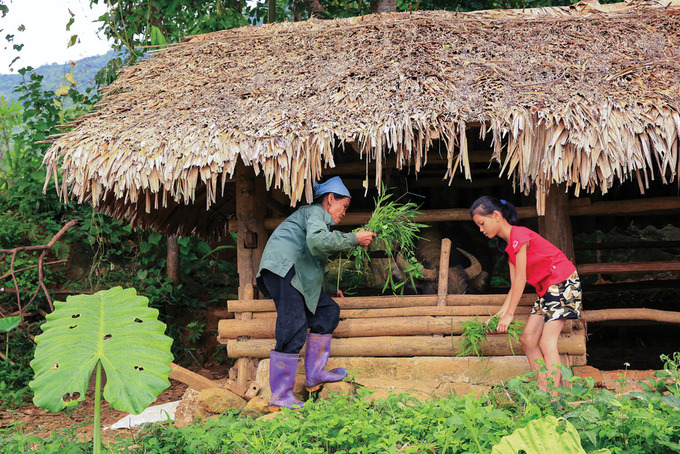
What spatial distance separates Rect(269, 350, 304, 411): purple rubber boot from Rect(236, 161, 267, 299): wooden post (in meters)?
1.07

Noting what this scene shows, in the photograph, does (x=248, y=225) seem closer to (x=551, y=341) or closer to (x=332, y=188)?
(x=332, y=188)

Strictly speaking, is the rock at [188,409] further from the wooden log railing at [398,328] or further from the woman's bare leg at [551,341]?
the woman's bare leg at [551,341]

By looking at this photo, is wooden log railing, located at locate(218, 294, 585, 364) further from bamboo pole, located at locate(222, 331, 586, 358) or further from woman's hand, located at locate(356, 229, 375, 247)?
woman's hand, located at locate(356, 229, 375, 247)

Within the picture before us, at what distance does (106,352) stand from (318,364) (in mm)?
1590

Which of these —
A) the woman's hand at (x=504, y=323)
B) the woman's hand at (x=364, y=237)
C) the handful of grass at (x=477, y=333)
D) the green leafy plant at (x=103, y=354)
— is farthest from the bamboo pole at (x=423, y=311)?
the green leafy plant at (x=103, y=354)

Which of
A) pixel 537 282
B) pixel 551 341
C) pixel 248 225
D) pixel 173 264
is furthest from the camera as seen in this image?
pixel 173 264

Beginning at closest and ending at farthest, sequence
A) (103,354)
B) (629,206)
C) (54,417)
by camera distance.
A: (103,354), (629,206), (54,417)

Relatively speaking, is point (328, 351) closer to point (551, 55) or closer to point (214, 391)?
point (214, 391)

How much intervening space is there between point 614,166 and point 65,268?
21.7 feet

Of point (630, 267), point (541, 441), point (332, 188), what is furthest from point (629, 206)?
point (541, 441)

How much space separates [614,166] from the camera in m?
4.18

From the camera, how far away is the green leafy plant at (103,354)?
3.07 m

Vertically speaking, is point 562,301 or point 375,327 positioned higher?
point 562,301

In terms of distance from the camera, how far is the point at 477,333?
4.41m
